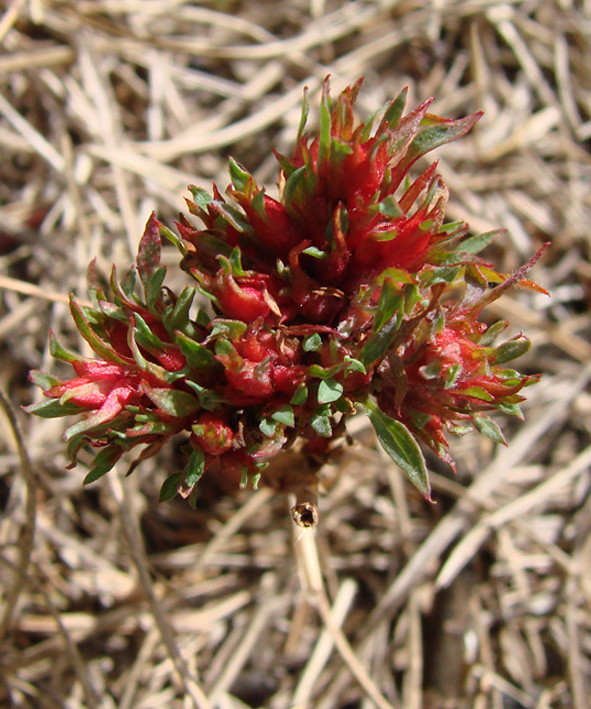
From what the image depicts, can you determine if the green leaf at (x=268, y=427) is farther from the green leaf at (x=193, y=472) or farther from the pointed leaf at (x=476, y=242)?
the pointed leaf at (x=476, y=242)

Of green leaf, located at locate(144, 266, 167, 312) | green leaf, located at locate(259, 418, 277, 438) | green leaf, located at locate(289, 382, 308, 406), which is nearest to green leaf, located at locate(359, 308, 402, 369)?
green leaf, located at locate(289, 382, 308, 406)

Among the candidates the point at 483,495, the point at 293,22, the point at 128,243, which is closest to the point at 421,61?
the point at 293,22

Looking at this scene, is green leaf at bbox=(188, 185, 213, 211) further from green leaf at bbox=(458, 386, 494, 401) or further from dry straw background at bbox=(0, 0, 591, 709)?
dry straw background at bbox=(0, 0, 591, 709)

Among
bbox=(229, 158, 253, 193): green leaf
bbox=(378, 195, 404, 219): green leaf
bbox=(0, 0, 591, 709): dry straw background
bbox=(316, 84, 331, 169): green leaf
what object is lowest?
bbox=(0, 0, 591, 709): dry straw background

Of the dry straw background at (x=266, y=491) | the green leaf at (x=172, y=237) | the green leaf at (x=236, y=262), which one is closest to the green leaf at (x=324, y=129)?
the green leaf at (x=236, y=262)

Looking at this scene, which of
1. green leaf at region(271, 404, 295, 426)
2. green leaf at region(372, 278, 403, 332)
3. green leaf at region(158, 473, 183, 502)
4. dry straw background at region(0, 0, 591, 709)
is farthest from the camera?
dry straw background at region(0, 0, 591, 709)

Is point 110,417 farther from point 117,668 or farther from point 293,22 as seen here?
point 293,22

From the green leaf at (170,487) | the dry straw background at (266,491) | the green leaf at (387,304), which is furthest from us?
the dry straw background at (266,491)
